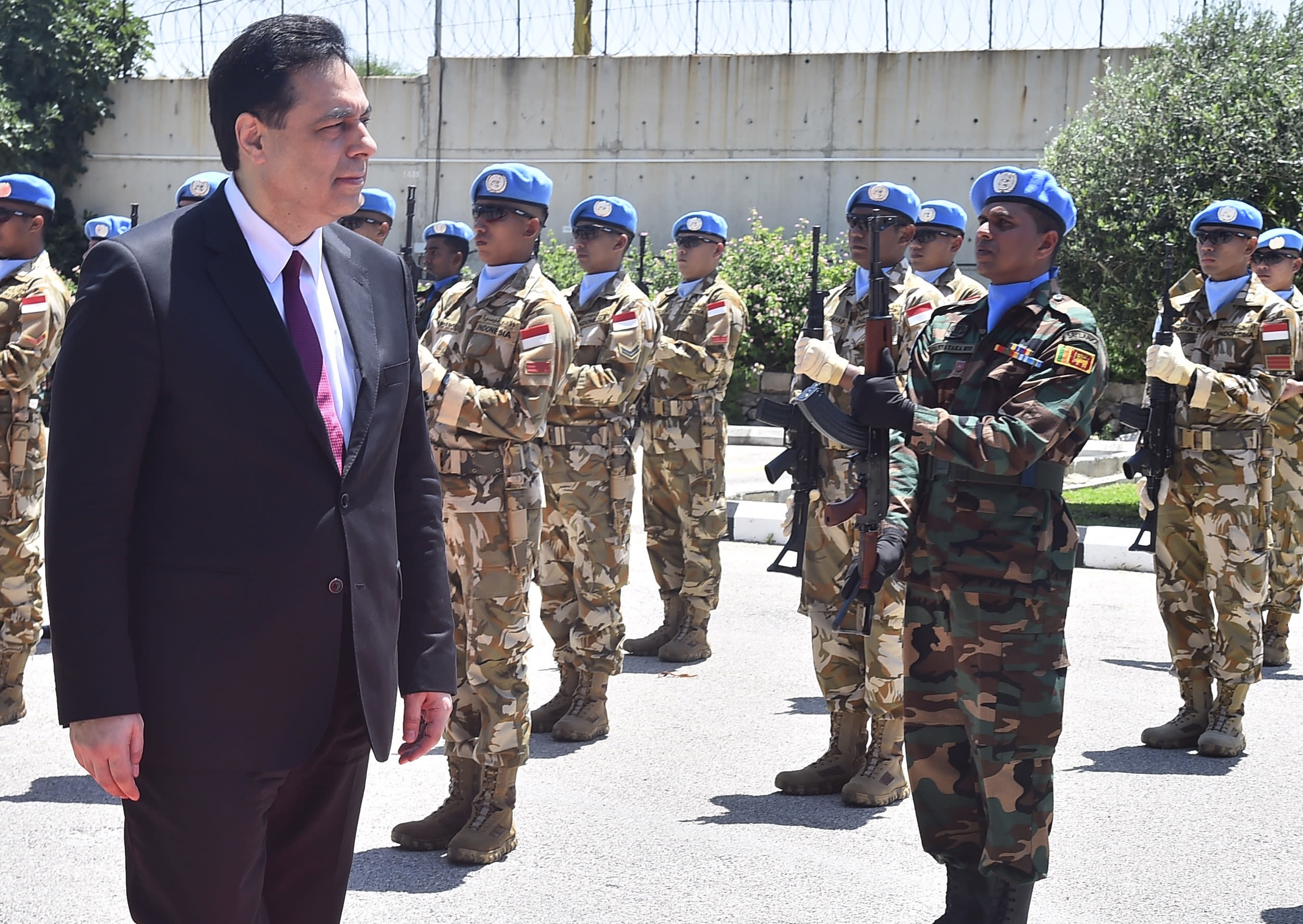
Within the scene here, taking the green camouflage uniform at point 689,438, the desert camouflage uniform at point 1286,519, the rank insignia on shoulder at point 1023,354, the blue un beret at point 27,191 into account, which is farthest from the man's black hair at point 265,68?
the desert camouflage uniform at point 1286,519

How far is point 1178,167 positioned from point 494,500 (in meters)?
9.63

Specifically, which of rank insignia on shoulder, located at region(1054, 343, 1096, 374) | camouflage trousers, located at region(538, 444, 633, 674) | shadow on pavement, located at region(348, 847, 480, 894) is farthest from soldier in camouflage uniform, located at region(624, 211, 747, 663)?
rank insignia on shoulder, located at region(1054, 343, 1096, 374)

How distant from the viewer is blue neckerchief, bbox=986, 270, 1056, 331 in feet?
13.7

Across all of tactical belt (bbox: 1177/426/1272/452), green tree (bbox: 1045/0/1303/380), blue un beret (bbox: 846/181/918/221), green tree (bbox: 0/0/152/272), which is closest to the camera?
blue un beret (bbox: 846/181/918/221)

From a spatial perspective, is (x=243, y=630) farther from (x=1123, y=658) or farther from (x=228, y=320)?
(x=1123, y=658)

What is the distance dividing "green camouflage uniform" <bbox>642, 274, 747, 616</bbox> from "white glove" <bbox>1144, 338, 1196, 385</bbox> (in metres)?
2.58

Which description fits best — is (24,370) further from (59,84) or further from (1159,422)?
(59,84)

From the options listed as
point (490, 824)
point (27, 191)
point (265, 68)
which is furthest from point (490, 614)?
point (27, 191)

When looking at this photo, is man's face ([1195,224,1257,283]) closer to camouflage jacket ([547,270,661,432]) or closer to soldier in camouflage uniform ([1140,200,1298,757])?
soldier in camouflage uniform ([1140,200,1298,757])

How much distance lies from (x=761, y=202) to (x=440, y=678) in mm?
19642

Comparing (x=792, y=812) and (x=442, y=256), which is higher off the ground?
(x=442, y=256)

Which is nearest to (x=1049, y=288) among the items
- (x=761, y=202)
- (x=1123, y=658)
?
(x=1123, y=658)

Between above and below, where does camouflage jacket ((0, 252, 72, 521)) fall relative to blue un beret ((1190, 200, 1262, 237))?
below

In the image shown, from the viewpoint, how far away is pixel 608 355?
6.97 metres
